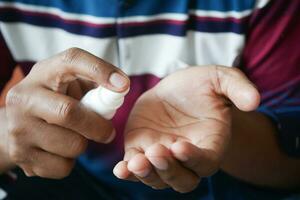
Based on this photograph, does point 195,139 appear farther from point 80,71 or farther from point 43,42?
point 43,42

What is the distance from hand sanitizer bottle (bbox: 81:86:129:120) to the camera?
0.53m

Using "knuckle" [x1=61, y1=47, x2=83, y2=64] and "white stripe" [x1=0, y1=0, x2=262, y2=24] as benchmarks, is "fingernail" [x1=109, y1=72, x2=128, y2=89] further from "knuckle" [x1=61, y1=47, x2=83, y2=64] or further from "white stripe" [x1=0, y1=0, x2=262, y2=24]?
"white stripe" [x1=0, y1=0, x2=262, y2=24]

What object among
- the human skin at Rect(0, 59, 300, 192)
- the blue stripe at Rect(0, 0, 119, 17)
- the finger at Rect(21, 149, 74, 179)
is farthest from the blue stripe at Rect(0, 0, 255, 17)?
the finger at Rect(21, 149, 74, 179)

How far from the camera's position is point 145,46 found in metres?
0.73

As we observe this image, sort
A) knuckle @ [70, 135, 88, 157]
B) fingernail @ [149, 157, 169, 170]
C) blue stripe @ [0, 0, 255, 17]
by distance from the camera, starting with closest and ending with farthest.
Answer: fingernail @ [149, 157, 169, 170], knuckle @ [70, 135, 88, 157], blue stripe @ [0, 0, 255, 17]

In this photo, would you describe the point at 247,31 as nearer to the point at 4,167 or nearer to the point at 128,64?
the point at 128,64

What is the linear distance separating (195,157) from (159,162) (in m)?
0.04

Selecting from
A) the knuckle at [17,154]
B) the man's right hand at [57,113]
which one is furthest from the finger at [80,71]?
the knuckle at [17,154]

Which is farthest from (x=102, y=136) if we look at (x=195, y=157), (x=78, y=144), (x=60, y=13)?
(x=60, y=13)

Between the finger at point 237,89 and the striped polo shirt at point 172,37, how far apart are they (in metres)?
0.17

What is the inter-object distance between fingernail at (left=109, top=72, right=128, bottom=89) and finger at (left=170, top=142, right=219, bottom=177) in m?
0.09

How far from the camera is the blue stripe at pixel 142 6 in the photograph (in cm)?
69

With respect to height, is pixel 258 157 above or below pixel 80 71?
below

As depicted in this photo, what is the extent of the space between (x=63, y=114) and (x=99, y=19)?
0.22m
